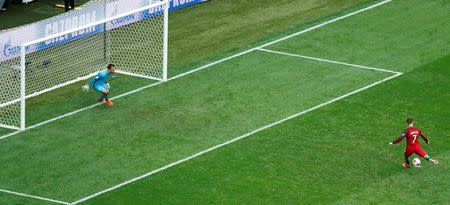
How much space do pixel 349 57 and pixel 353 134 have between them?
609 cm

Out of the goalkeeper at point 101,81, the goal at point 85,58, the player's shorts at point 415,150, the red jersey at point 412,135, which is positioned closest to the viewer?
the red jersey at point 412,135

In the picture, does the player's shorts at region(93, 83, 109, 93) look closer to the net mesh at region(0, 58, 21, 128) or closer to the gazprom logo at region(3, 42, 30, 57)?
the net mesh at region(0, 58, 21, 128)

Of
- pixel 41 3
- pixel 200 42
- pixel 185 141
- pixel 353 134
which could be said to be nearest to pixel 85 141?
pixel 185 141

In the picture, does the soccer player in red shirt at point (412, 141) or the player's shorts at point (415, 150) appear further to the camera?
the player's shorts at point (415, 150)

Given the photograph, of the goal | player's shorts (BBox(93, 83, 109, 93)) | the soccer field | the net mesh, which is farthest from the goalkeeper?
the net mesh

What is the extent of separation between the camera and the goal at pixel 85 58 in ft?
80.0

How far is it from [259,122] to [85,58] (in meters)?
6.60

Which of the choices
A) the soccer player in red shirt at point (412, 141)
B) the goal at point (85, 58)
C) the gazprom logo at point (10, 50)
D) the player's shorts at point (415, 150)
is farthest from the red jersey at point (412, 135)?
the gazprom logo at point (10, 50)

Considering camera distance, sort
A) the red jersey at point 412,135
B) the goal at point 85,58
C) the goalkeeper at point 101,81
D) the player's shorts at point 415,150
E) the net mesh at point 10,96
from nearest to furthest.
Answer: the red jersey at point 412,135, the player's shorts at point 415,150, the net mesh at point 10,96, the goalkeeper at point 101,81, the goal at point 85,58

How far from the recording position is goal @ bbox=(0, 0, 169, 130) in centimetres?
2439

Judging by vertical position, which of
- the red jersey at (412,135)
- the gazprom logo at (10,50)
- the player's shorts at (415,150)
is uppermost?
Answer: the gazprom logo at (10,50)

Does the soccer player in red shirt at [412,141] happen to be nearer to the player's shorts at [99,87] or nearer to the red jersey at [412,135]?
the red jersey at [412,135]

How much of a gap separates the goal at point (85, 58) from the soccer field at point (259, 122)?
48 centimetres

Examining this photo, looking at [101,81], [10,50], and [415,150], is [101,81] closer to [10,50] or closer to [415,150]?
[10,50]
